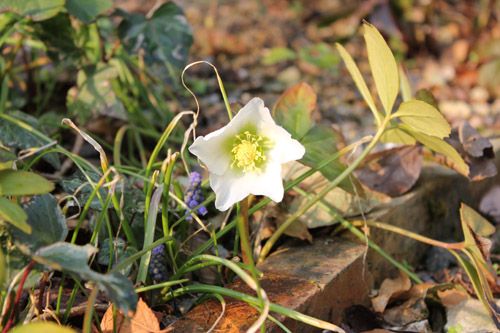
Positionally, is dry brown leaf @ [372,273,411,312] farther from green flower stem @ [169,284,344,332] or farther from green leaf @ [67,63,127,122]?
green leaf @ [67,63,127,122]

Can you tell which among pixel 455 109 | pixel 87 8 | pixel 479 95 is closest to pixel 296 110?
pixel 87 8

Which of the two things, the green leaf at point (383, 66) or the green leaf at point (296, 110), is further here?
the green leaf at point (296, 110)

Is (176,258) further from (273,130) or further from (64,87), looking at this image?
(64,87)

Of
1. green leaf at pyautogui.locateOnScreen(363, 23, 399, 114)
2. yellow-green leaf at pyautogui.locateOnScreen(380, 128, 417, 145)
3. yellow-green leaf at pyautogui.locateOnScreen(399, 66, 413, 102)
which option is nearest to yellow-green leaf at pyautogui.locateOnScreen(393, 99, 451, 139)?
green leaf at pyautogui.locateOnScreen(363, 23, 399, 114)

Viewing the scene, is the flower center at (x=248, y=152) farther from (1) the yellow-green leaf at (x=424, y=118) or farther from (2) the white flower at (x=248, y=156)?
(1) the yellow-green leaf at (x=424, y=118)

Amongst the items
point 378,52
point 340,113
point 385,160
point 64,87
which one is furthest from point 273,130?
point 340,113

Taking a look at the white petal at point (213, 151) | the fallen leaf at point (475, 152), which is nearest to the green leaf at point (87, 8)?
the white petal at point (213, 151)

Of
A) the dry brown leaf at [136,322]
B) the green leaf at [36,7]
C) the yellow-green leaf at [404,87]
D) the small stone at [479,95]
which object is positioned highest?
the green leaf at [36,7]
